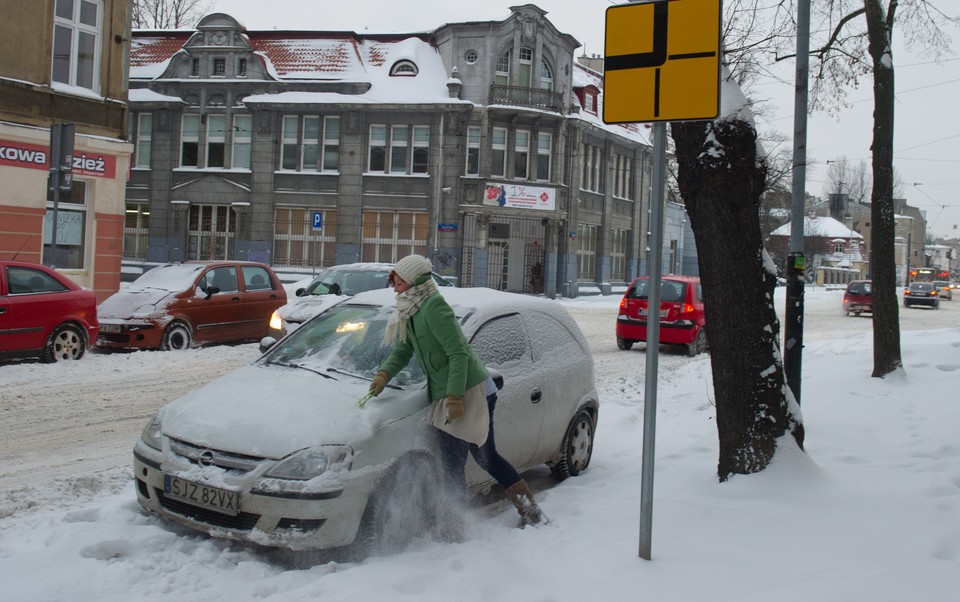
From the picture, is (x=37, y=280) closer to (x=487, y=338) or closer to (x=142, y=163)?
(x=487, y=338)

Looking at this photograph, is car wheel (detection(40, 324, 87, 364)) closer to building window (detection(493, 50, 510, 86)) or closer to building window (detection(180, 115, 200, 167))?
building window (detection(180, 115, 200, 167))

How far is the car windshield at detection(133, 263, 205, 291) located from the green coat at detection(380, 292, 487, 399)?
960 centimetres

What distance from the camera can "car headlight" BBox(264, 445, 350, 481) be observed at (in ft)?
14.0

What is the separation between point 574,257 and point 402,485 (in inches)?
1329

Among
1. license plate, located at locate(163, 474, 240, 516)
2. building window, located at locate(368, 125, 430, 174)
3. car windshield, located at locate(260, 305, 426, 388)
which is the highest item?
building window, located at locate(368, 125, 430, 174)

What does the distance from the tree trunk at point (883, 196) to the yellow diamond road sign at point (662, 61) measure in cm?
740

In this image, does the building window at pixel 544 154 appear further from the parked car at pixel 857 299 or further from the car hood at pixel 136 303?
the car hood at pixel 136 303

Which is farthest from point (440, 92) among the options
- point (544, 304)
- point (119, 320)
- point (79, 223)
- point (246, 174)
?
point (544, 304)

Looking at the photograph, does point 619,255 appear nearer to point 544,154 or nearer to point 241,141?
point 544,154

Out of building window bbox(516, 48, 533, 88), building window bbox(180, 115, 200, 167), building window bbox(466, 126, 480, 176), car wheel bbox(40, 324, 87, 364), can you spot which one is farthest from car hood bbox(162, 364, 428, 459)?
building window bbox(180, 115, 200, 167)

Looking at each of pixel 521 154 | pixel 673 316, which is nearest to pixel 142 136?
pixel 521 154

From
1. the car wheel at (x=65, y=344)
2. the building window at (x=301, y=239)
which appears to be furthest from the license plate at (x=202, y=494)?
the building window at (x=301, y=239)

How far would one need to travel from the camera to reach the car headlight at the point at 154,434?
4680 millimetres

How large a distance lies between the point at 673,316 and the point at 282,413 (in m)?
12.3
